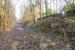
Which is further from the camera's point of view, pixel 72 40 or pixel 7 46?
pixel 72 40

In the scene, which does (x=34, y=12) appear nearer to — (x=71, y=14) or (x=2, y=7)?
(x=71, y=14)

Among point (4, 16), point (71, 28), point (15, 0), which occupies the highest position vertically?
point (15, 0)

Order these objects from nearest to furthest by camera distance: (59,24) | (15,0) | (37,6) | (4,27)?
(4,27), (15,0), (59,24), (37,6)

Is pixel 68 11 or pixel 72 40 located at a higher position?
pixel 68 11

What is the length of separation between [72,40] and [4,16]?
242 centimetres

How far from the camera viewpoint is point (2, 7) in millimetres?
4699

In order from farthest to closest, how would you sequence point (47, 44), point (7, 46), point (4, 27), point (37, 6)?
point (37, 6) → point (47, 44) → point (4, 27) → point (7, 46)

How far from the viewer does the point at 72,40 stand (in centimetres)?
532

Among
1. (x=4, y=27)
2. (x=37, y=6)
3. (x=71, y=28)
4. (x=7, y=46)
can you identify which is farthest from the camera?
(x=37, y=6)

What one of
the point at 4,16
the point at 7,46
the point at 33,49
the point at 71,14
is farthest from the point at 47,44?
the point at 71,14

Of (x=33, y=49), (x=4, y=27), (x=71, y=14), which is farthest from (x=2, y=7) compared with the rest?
(x=71, y=14)

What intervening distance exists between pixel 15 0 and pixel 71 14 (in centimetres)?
319

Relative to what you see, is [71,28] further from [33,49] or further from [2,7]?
[2,7]

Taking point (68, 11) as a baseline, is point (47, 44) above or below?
below
